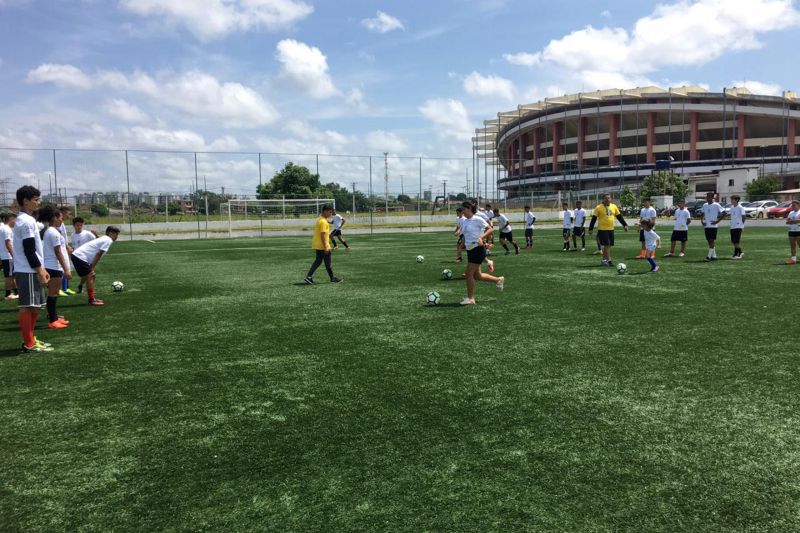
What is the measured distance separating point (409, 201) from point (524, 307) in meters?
40.7

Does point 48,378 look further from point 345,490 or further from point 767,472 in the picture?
point 767,472

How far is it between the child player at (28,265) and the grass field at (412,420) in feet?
1.57

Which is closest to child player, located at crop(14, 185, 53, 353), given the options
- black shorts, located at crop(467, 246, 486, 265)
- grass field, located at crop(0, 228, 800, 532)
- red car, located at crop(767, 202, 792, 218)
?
grass field, located at crop(0, 228, 800, 532)

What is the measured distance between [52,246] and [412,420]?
24.1 feet

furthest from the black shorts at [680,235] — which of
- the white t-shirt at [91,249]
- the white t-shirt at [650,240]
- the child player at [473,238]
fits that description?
the white t-shirt at [91,249]

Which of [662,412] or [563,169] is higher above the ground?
[563,169]

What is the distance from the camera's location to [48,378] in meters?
6.14

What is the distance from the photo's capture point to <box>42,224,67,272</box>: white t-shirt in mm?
8766

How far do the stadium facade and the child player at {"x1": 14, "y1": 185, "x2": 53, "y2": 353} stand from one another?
238 feet

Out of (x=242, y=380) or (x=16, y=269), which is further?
(x=16, y=269)

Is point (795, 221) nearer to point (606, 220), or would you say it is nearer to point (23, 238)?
point (606, 220)

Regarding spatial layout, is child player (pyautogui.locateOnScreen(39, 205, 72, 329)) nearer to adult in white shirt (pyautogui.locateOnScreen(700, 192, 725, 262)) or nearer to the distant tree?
adult in white shirt (pyautogui.locateOnScreen(700, 192, 725, 262))

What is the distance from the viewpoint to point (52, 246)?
29.3 feet

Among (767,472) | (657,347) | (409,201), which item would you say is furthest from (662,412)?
(409,201)
